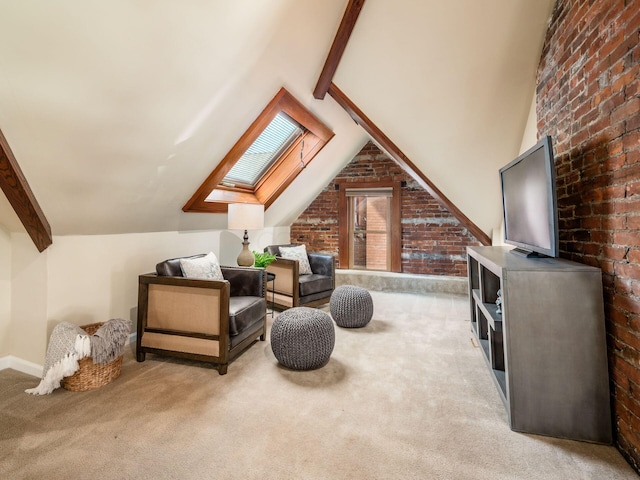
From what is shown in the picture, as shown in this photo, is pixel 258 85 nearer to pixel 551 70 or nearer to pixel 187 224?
pixel 187 224

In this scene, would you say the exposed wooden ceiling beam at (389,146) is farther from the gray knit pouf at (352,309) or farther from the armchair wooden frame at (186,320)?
the armchair wooden frame at (186,320)

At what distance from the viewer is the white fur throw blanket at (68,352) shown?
6.36 ft

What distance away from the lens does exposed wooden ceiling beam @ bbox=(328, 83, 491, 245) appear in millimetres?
3191

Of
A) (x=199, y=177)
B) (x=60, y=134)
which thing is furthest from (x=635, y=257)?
(x=199, y=177)

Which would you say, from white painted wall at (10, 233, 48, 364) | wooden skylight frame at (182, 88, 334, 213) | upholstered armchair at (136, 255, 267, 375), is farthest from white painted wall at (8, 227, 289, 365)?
wooden skylight frame at (182, 88, 334, 213)

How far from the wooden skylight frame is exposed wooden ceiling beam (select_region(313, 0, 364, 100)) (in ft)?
1.02

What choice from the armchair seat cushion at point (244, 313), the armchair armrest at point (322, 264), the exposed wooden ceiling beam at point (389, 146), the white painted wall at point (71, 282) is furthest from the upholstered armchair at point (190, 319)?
the exposed wooden ceiling beam at point (389, 146)

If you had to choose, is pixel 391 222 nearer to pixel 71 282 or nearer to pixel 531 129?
pixel 531 129

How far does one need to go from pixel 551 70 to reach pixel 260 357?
292 centimetres

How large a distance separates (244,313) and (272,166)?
2409mm

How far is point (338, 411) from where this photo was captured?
1.79 metres

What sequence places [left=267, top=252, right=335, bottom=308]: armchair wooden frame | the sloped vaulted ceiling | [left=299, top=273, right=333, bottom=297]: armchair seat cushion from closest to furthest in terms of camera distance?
the sloped vaulted ceiling < [left=267, top=252, right=335, bottom=308]: armchair wooden frame < [left=299, top=273, right=333, bottom=297]: armchair seat cushion

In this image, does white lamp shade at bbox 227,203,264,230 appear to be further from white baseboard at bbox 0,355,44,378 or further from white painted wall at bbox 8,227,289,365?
white baseboard at bbox 0,355,44,378

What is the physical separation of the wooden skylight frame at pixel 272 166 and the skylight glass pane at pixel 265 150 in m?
0.07
